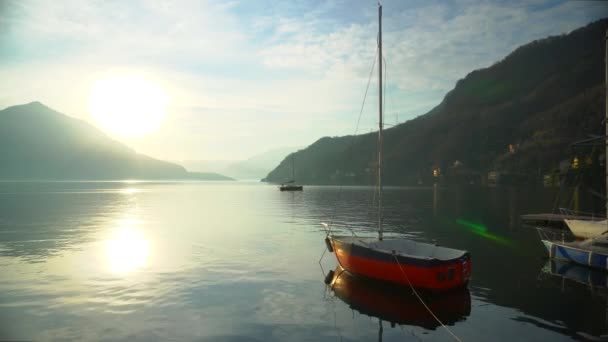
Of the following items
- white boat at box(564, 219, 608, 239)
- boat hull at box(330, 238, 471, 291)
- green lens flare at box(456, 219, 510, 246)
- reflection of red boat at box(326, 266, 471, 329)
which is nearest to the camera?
reflection of red boat at box(326, 266, 471, 329)

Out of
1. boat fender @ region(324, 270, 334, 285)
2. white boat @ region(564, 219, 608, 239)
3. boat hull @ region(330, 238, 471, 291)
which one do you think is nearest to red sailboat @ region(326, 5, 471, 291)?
boat hull @ region(330, 238, 471, 291)

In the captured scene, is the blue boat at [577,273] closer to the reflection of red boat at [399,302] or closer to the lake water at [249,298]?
the lake water at [249,298]

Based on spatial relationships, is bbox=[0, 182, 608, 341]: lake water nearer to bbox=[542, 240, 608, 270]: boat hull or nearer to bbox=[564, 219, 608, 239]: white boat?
bbox=[542, 240, 608, 270]: boat hull

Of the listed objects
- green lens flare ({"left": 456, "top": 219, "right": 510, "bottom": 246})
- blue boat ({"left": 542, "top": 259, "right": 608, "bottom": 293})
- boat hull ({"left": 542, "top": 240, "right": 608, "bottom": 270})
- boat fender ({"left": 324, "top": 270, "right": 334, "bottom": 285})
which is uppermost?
boat hull ({"left": 542, "top": 240, "right": 608, "bottom": 270})

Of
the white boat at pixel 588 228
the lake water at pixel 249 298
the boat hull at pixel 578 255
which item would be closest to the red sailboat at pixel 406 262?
the lake water at pixel 249 298

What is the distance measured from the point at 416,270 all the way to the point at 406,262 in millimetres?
628

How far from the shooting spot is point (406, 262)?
18859mm

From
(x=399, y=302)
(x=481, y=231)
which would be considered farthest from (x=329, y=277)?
(x=481, y=231)

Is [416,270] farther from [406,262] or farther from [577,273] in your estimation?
[577,273]

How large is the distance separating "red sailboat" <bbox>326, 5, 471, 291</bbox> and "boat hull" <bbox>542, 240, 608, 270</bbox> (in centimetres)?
1214

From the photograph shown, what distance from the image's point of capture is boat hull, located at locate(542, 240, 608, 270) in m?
24.2

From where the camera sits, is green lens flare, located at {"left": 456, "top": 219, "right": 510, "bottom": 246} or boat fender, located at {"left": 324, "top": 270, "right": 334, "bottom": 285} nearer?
boat fender, located at {"left": 324, "top": 270, "right": 334, "bottom": 285}

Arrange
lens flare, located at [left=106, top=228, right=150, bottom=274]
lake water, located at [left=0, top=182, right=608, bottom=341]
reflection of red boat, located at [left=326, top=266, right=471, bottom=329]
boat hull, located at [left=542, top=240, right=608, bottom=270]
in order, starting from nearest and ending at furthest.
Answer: lake water, located at [left=0, top=182, right=608, bottom=341] < reflection of red boat, located at [left=326, top=266, right=471, bottom=329] < boat hull, located at [left=542, top=240, right=608, bottom=270] < lens flare, located at [left=106, top=228, right=150, bottom=274]

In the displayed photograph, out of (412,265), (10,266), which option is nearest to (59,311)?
(10,266)
